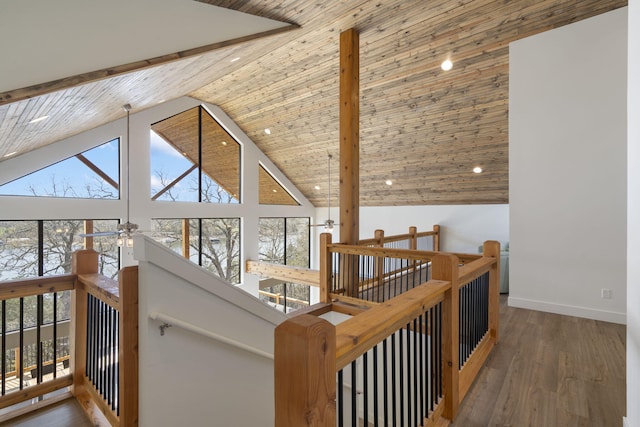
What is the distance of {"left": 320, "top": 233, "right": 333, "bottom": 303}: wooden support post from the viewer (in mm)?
4398

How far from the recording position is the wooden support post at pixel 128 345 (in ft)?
5.44

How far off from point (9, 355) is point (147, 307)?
21.6 ft

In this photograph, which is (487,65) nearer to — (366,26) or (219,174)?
(366,26)

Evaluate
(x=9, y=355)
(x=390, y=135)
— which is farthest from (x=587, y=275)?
(x=9, y=355)

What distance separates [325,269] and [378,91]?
11.6 feet

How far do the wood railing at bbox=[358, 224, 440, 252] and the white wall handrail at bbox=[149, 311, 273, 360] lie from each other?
125 inches

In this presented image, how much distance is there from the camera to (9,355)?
569cm

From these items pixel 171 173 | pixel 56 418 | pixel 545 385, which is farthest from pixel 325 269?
pixel 171 173

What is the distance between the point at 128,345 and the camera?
167 centimetres

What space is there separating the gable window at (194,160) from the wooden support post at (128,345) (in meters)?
6.05

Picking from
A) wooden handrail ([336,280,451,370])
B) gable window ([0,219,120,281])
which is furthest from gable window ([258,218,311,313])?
wooden handrail ([336,280,451,370])

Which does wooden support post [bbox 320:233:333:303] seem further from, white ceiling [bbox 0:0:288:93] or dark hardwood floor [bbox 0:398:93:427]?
dark hardwood floor [bbox 0:398:93:427]

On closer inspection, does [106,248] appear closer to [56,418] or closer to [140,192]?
[140,192]

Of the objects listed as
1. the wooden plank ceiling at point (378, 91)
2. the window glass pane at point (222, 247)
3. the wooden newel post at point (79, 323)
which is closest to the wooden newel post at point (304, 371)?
the wooden newel post at point (79, 323)
